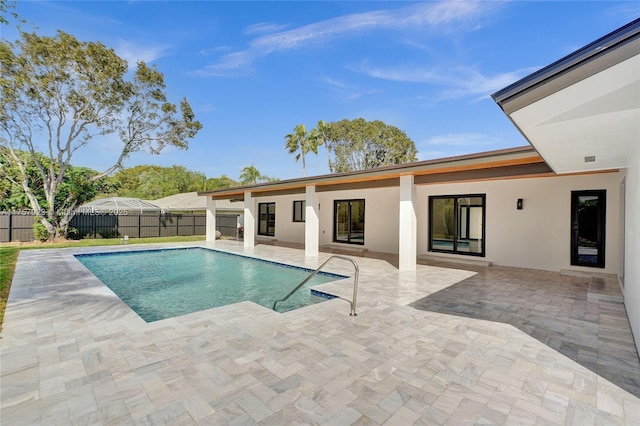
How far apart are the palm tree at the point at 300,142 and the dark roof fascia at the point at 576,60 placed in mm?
32304

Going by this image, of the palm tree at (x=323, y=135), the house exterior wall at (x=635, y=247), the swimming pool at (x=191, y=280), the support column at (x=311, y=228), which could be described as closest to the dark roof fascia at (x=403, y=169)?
the support column at (x=311, y=228)

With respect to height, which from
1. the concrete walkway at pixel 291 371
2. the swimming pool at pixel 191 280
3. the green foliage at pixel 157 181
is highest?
the green foliage at pixel 157 181

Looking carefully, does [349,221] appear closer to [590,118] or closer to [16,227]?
[590,118]

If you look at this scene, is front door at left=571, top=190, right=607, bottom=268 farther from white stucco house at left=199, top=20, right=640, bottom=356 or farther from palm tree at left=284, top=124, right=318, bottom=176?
palm tree at left=284, top=124, right=318, bottom=176

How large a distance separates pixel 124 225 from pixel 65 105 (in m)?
7.55

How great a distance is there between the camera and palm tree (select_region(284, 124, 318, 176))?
3475 centimetres

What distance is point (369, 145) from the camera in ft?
106

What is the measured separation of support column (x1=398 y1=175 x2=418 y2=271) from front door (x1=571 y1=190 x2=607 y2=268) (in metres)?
4.65

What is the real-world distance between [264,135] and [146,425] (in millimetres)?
31976

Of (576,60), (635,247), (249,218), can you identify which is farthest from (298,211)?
(576,60)

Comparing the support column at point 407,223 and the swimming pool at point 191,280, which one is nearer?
the swimming pool at point 191,280

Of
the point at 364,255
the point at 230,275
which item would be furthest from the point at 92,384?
the point at 364,255

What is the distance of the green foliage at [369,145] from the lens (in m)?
32.0

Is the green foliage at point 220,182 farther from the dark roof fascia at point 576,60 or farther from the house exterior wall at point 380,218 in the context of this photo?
the dark roof fascia at point 576,60
